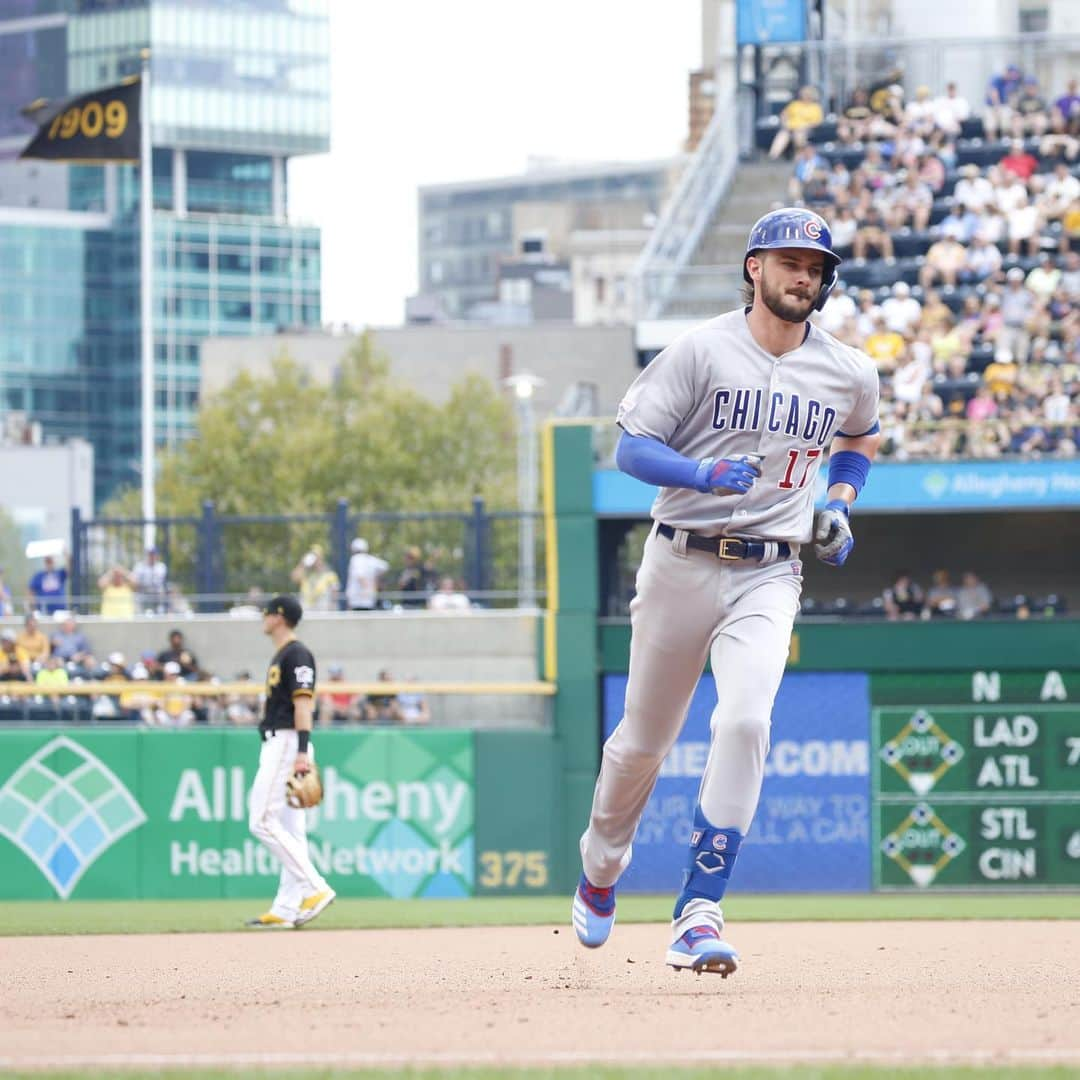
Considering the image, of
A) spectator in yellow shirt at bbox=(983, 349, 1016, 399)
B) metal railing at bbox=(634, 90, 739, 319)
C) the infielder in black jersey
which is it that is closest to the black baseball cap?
the infielder in black jersey

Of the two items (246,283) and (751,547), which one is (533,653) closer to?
(751,547)

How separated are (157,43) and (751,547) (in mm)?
135997

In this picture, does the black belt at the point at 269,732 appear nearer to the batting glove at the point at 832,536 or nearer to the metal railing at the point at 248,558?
the batting glove at the point at 832,536

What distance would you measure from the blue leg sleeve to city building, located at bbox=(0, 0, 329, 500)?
395 feet

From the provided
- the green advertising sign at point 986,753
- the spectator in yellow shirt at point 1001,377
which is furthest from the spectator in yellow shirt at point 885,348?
the green advertising sign at point 986,753

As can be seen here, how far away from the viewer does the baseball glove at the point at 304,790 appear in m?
12.1

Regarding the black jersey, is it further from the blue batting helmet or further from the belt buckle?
the blue batting helmet

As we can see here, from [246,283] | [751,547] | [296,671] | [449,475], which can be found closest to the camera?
[751,547]

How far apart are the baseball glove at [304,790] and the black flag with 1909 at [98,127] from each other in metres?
20.9

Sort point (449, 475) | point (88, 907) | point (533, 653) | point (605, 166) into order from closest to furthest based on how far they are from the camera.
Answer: point (88, 907) → point (533, 653) → point (449, 475) → point (605, 166)

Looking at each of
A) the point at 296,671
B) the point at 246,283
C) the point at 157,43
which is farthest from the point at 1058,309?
the point at 157,43

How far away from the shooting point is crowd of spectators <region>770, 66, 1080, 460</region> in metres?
22.2

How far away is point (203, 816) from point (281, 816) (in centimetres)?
771

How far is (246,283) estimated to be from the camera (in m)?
132
